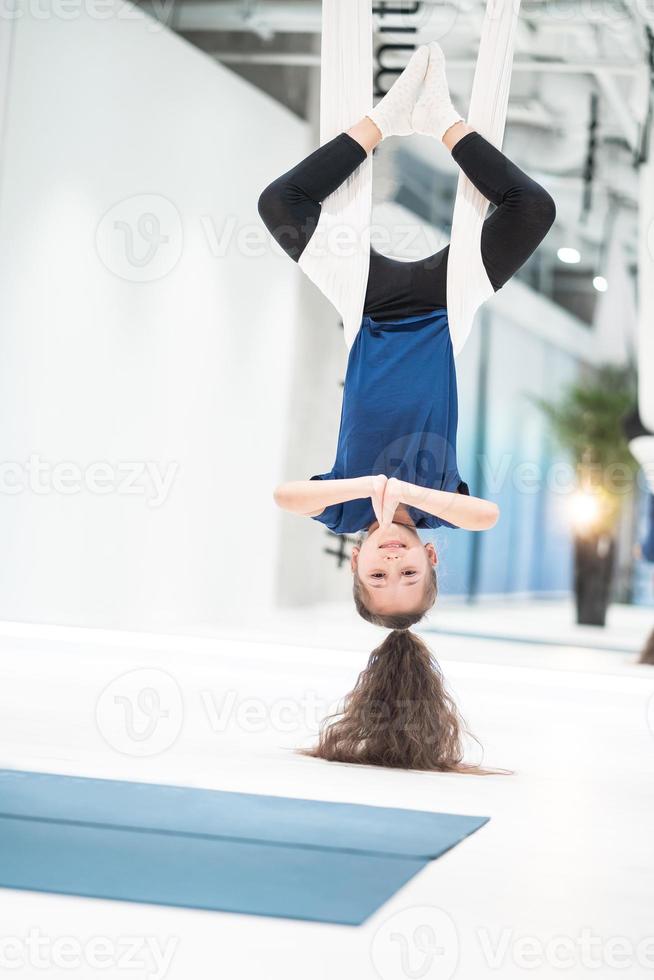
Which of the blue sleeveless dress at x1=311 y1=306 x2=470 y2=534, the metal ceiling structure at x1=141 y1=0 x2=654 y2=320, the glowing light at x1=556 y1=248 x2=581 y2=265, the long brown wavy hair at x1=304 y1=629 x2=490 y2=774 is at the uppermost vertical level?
the metal ceiling structure at x1=141 y1=0 x2=654 y2=320

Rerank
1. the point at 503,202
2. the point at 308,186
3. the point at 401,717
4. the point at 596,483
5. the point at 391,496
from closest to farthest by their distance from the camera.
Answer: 1. the point at 391,496
2. the point at 503,202
3. the point at 308,186
4. the point at 401,717
5. the point at 596,483

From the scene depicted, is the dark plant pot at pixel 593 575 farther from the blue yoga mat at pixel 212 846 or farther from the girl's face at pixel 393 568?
the blue yoga mat at pixel 212 846

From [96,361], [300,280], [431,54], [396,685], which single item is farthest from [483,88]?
[300,280]

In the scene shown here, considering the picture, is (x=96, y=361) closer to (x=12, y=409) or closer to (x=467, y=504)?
(x=12, y=409)

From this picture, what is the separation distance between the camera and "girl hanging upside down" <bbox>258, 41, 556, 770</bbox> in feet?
10.2

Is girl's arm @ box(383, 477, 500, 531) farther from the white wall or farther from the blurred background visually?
the white wall

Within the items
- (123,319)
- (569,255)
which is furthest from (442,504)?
(569,255)

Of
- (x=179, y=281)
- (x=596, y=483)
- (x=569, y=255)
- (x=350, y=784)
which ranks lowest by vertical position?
(x=350, y=784)

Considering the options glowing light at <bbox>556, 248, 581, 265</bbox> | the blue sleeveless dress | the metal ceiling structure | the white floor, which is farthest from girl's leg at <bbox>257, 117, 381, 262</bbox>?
glowing light at <bbox>556, 248, 581, 265</bbox>

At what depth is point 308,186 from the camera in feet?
10.6

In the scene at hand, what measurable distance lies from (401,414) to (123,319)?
3.95 metres

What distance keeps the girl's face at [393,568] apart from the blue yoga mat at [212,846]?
0.67 metres

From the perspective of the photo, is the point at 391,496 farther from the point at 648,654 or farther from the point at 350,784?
the point at 648,654

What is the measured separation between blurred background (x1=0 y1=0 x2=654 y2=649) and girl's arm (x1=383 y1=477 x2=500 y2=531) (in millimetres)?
3097
